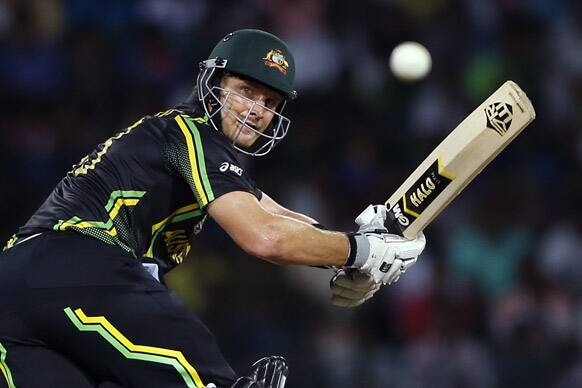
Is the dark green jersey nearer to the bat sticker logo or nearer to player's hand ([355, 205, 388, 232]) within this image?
player's hand ([355, 205, 388, 232])

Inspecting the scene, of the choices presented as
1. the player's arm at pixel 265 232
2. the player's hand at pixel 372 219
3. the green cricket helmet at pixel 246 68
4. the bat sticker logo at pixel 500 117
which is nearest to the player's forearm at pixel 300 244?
the player's arm at pixel 265 232

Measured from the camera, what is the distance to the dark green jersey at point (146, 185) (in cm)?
370

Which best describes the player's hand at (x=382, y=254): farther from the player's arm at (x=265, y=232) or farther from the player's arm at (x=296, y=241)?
the player's arm at (x=265, y=232)

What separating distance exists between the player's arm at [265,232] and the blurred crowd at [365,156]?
10.6 feet

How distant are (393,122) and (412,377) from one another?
2356 millimetres

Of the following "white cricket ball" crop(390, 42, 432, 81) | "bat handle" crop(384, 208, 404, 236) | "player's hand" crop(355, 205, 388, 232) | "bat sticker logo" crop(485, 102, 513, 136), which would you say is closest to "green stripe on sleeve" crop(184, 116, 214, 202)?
"player's hand" crop(355, 205, 388, 232)

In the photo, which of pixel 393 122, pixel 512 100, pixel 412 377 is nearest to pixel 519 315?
pixel 412 377

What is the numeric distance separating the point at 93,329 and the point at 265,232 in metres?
0.67

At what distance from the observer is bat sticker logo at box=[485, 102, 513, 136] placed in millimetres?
4273

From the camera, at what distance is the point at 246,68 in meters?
4.00

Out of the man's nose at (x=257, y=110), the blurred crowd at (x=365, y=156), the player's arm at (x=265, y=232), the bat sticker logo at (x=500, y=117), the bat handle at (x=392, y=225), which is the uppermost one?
the bat sticker logo at (x=500, y=117)

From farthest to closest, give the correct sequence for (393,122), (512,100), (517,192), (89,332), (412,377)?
(393,122) → (517,192) → (412,377) → (512,100) → (89,332)

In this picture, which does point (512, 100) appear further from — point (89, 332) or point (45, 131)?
point (45, 131)

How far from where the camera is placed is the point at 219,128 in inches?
158
